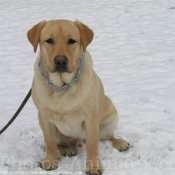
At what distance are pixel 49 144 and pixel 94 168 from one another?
52 cm

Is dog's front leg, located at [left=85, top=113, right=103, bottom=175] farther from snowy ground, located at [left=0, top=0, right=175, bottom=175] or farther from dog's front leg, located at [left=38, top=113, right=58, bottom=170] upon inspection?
dog's front leg, located at [left=38, top=113, right=58, bottom=170]

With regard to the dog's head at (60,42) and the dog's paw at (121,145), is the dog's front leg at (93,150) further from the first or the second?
the dog's head at (60,42)

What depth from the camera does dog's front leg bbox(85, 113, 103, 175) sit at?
9.91ft

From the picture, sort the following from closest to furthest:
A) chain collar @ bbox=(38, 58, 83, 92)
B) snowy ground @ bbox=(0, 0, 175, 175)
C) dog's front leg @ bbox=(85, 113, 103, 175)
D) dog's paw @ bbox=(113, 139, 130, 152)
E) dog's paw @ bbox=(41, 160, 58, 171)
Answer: chain collar @ bbox=(38, 58, 83, 92)
dog's front leg @ bbox=(85, 113, 103, 175)
dog's paw @ bbox=(41, 160, 58, 171)
snowy ground @ bbox=(0, 0, 175, 175)
dog's paw @ bbox=(113, 139, 130, 152)

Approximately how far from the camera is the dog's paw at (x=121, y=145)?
3379 millimetres

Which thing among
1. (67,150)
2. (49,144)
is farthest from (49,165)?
(67,150)

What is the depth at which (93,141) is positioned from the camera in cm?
306

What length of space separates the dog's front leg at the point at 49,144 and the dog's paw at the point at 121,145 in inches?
26.4

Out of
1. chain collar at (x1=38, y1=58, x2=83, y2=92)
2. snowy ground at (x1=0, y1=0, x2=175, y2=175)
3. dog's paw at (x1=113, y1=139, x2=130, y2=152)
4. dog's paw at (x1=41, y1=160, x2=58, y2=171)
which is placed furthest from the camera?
dog's paw at (x1=113, y1=139, x2=130, y2=152)

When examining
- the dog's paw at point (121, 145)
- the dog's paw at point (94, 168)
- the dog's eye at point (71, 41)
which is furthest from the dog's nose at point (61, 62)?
the dog's paw at point (121, 145)

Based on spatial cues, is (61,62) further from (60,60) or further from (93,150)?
(93,150)

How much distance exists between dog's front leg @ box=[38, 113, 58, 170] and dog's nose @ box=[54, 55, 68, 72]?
0.60 metres

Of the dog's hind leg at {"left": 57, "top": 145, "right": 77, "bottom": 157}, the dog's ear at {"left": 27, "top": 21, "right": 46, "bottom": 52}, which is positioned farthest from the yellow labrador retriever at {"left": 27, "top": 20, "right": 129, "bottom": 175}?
the dog's hind leg at {"left": 57, "top": 145, "right": 77, "bottom": 157}

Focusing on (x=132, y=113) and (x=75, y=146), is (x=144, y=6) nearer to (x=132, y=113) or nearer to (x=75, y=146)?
(x=132, y=113)
